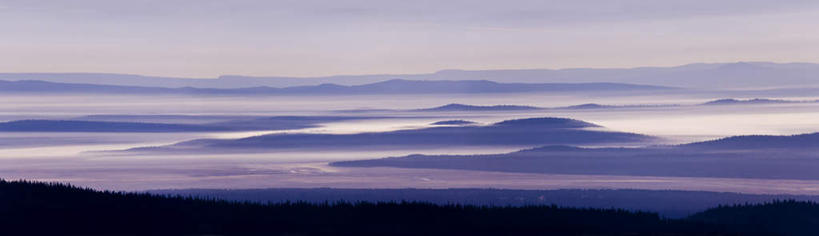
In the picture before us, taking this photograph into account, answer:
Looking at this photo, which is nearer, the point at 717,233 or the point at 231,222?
the point at 231,222

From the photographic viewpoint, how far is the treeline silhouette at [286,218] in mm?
30000

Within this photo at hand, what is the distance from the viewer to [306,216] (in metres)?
31.7

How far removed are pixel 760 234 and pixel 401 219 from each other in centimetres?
1051

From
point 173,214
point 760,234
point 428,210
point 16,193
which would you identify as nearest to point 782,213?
point 760,234

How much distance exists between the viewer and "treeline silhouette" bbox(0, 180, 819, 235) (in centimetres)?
3000

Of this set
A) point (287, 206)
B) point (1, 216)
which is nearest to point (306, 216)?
point (287, 206)

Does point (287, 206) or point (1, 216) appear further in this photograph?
point (287, 206)

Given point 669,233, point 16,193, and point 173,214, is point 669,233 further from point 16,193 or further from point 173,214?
point 16,193

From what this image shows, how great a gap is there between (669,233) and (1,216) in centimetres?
1731

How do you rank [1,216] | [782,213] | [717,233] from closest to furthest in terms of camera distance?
[1,216] < [717,233] < [782,213]

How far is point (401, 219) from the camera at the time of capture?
31.9 m

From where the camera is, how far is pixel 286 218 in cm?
3138

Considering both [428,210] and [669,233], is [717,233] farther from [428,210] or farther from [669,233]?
[428,210]

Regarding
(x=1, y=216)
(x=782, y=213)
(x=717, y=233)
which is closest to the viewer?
(x=1, y=216)
